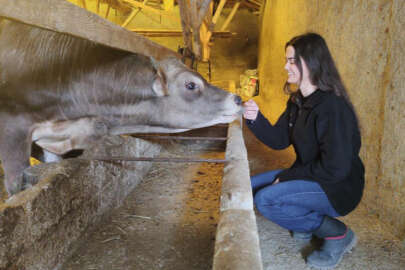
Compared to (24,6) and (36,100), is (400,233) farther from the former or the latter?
(36,100)

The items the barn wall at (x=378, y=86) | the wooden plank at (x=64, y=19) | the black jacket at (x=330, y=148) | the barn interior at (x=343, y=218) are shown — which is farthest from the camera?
the barn wall at (x=378, y=86)

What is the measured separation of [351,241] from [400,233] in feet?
1.35

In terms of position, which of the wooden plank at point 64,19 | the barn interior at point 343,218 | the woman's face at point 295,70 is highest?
the wooden plank at point 64,19

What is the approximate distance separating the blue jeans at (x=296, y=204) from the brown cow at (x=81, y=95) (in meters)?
0.76

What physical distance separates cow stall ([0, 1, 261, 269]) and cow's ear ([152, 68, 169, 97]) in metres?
0.28

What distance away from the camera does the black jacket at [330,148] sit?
5.30ft

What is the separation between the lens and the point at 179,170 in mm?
3410

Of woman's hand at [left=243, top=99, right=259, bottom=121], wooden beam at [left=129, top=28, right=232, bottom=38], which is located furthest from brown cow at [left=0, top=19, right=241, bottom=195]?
wooden beam at [left=129, top=28, right=232, bottom=38]

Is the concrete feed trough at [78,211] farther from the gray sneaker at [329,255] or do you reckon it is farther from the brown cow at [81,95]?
the gray sneaker at [329,255]

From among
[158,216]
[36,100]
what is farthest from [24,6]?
[158,216]

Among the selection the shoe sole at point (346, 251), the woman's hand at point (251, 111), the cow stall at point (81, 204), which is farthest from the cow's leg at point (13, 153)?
Answer: the shoe sole at point (346, 251)

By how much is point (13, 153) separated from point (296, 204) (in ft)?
6.37

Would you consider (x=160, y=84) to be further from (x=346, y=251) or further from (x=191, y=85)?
(x=346, y=251)

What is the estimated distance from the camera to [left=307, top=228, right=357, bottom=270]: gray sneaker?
1.72 metres
